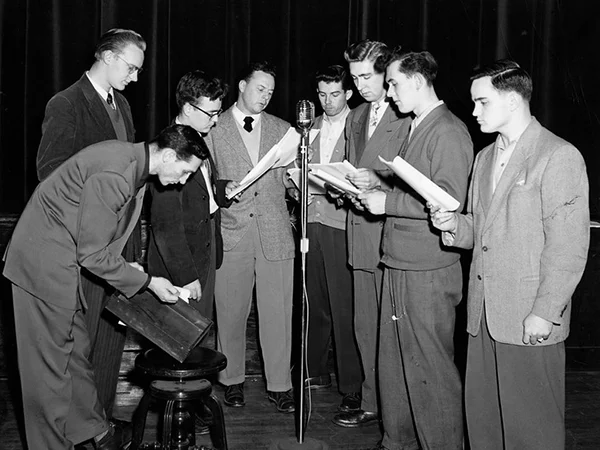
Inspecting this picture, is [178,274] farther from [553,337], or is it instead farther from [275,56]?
[275,56]

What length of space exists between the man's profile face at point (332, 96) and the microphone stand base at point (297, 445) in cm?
163

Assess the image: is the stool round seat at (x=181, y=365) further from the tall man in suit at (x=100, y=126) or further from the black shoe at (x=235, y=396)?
the black shoe at (x=235, y=396)

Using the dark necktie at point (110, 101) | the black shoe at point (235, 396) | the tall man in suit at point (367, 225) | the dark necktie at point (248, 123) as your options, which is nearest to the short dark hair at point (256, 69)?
the dark necktie at point (248, 123)

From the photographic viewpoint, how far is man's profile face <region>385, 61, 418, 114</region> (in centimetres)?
293

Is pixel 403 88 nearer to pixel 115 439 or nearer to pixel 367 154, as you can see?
pixel 367 154

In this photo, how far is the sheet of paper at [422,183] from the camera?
2.46 meters

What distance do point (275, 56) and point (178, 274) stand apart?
179 centimetres

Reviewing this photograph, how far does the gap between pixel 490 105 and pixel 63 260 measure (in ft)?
5.07

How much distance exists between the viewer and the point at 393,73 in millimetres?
2961

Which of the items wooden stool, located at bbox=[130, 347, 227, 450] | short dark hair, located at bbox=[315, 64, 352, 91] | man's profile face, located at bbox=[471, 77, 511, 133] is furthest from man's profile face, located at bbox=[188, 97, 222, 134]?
man's profile face, located at bbox=[471, 77, 511, 133]

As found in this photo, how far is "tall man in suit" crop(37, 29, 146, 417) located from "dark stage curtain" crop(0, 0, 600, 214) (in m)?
1.08

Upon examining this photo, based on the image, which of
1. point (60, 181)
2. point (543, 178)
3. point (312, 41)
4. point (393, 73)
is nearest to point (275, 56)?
point (312, 41)

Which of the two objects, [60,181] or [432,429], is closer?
[60,181]

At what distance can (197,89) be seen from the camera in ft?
10.8
